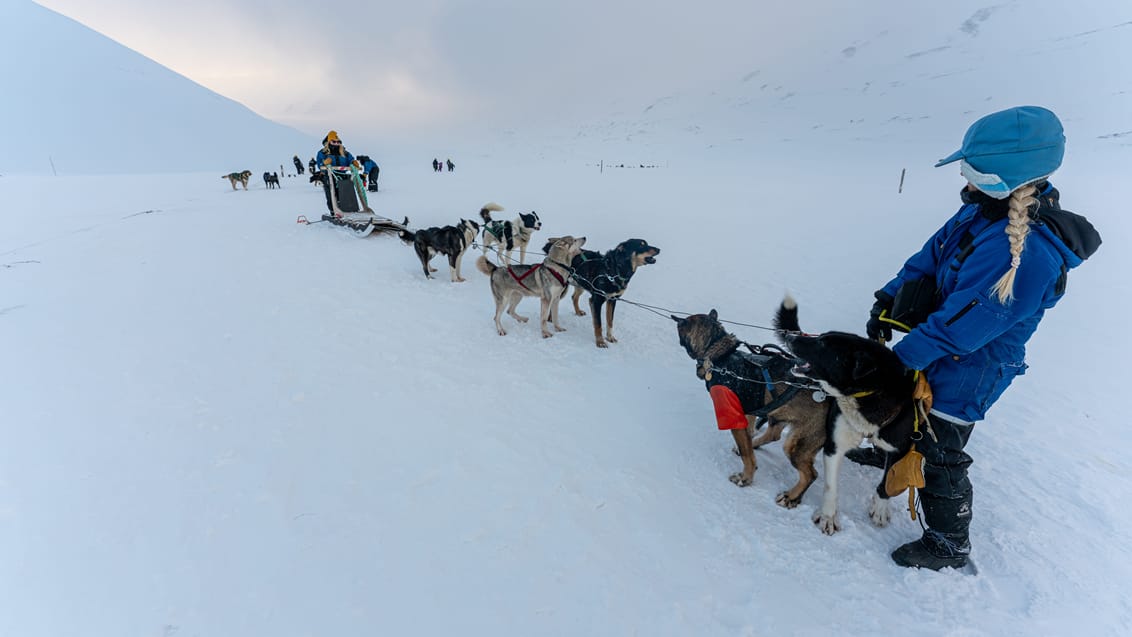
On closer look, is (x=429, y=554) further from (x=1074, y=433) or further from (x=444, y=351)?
(x=1074, y=433)

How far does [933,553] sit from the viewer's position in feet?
7.20

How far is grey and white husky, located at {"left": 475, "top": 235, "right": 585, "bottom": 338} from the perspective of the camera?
507 cm

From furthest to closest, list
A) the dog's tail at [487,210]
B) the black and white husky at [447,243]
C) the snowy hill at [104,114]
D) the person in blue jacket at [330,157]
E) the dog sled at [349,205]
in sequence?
the snowy hill at [104,114], the person in blue jacket at [330,157], the dog sled at [349,205], the dog's tail at [487,210], the black and white husky at [447,243]

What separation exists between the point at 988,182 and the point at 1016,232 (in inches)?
10.8

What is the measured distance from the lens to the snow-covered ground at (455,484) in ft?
6.56


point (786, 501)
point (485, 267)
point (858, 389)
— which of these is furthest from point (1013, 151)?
point (485, 267)

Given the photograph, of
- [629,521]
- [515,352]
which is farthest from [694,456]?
[515,352]

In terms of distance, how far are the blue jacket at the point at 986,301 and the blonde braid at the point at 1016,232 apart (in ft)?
0.10

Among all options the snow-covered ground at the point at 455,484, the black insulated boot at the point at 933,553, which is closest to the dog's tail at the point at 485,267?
the snow-covered ground at the point at 455,484

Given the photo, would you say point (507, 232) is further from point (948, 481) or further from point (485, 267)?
point (948, 481)

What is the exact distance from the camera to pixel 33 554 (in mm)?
2070

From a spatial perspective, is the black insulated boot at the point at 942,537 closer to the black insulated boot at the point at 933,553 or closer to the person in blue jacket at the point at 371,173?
the black insulated boot at the point at 933,553

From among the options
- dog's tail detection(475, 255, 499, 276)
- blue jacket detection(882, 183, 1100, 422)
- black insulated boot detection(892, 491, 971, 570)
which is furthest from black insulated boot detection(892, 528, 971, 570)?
dog's tail detection(475, 255, 499, 276)

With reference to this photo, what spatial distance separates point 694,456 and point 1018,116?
250 centimetres
